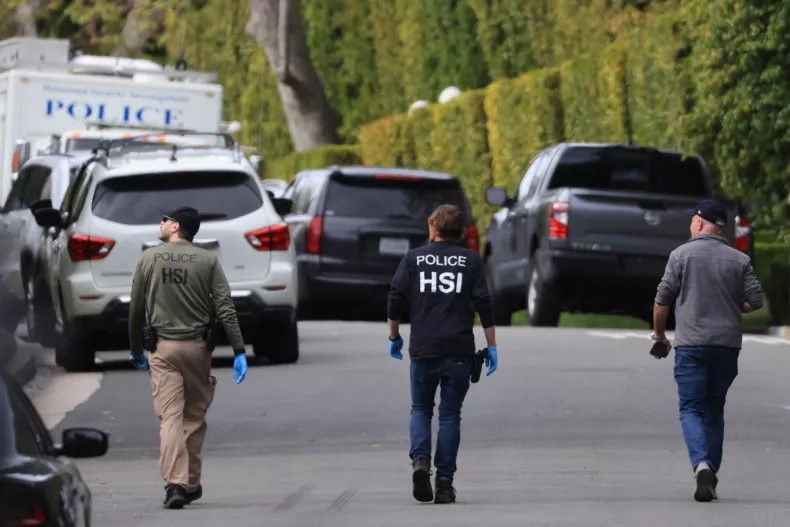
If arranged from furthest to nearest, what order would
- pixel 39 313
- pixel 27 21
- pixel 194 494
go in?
pixel 27 21, pixel 39 313, pixel 194 494

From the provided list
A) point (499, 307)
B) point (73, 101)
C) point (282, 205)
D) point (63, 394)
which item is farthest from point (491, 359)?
point (73, 101)

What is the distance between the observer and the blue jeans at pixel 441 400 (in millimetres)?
11789

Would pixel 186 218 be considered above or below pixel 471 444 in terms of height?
above

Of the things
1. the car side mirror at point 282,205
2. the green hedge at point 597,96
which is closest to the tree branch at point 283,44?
the green hedge at point 597,96

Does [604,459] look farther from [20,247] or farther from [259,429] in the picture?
[20,247]

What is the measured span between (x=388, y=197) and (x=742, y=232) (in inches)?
161

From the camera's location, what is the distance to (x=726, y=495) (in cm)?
1202

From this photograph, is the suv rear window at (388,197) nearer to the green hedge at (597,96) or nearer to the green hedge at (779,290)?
the green hedge at (779,290)

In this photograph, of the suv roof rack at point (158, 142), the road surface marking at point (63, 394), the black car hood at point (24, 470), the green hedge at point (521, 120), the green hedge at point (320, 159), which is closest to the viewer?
the black car hood at point (24, 470)

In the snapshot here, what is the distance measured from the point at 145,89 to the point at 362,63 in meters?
18.3

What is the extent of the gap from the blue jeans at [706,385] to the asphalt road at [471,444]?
35 cm

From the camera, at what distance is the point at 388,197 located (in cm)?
2589

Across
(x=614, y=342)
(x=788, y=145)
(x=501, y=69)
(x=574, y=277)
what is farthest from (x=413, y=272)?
(x=501, y=69)

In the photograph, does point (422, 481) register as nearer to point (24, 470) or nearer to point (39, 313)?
point (24, 470)
